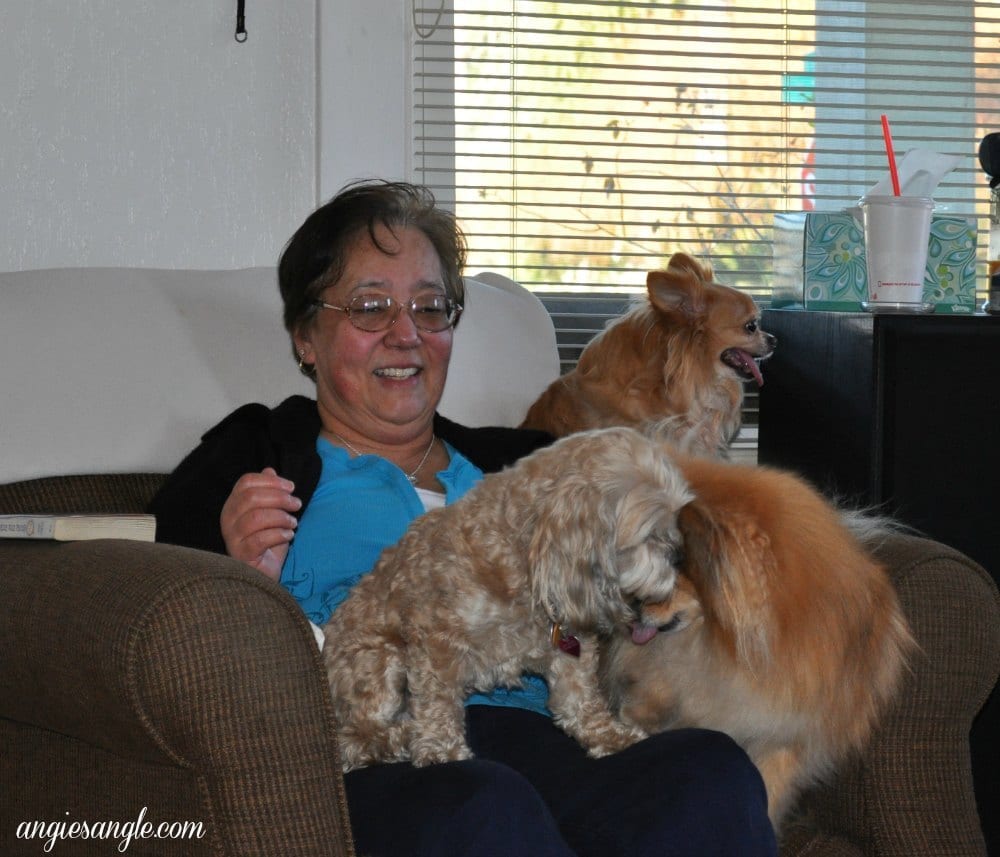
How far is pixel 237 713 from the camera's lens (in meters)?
1.40

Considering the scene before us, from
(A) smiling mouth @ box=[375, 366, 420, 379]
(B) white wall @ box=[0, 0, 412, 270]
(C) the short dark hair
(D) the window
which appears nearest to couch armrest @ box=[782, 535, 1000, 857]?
(A) smiling mouth @ box=[375, 366, 420, 379]

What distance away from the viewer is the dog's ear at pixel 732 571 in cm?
172

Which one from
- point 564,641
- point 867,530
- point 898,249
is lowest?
point 564,641

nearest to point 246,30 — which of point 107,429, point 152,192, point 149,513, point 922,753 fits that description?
point 152,192

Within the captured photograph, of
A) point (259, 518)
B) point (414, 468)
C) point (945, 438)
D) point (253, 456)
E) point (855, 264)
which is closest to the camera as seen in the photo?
point (259, 518)

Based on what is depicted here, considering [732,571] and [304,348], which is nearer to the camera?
[732,571]

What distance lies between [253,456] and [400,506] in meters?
0.27

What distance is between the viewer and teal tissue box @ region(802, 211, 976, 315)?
3.10 meters

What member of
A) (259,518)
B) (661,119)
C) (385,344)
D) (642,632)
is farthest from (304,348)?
(661,119)

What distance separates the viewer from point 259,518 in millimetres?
1896

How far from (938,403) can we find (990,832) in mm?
898

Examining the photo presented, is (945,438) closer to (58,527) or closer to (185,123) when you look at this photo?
(58,527)

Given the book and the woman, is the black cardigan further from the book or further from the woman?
the book

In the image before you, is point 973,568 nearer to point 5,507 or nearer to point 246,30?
point 5,507
